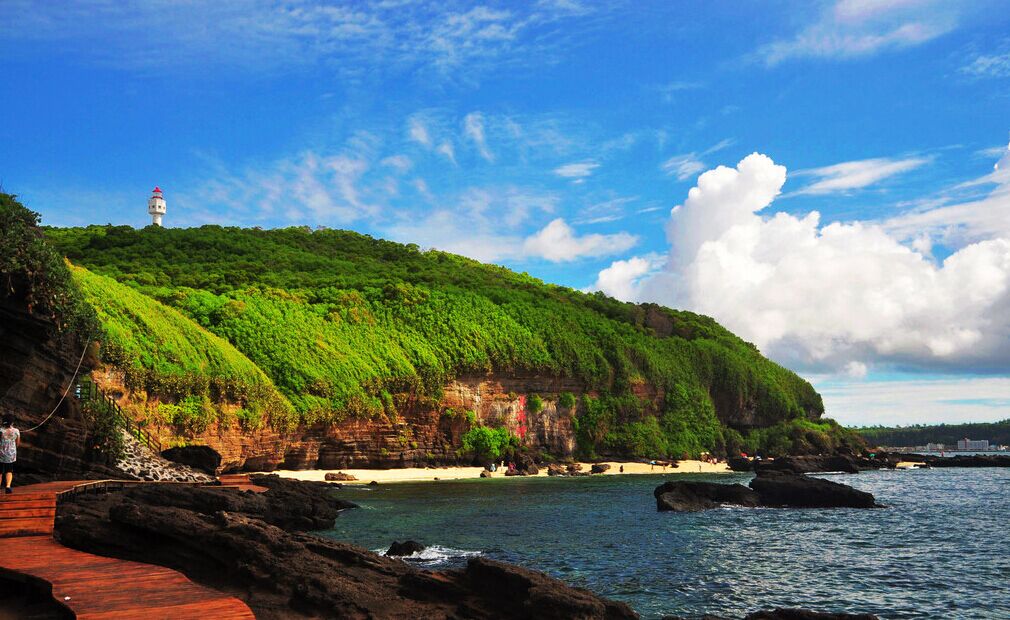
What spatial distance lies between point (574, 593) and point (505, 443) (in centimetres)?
6109

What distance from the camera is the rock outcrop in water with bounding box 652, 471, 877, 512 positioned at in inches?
1531

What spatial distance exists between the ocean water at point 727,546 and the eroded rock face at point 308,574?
4.95 meters

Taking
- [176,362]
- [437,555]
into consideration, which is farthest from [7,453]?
[176,362]

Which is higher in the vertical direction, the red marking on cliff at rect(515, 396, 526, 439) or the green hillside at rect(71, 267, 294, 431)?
the green hillside at rect(71, 267, 294, 431)

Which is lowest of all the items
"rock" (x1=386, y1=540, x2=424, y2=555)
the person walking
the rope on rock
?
"rock" (x1=386, y1=540, x2=424, y2=555)

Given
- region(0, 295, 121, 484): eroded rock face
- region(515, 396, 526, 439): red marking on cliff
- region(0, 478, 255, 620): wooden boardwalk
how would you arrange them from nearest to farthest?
region(0, 478, 255, 620): wooden boardwalk, region(0, 295, 121, 484): eroded rock face, region(515, 396, 526, 439): red marking on cliff

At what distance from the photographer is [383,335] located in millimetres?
72938

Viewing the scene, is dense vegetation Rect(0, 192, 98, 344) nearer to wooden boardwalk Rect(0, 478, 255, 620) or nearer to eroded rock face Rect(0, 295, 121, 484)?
eroded rock face Rect(0, 295, 121, 484)

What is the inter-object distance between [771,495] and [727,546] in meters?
17.5

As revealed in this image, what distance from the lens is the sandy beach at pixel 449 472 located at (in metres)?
54.7

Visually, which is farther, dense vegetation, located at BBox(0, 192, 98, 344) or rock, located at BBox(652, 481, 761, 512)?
rock, located at BBox(652, 481, 761, 512)

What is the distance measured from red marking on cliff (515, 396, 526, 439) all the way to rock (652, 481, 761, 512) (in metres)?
35.6

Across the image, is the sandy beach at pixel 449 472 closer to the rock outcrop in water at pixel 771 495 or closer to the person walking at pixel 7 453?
the rock outcrop in water at pixel 771 495

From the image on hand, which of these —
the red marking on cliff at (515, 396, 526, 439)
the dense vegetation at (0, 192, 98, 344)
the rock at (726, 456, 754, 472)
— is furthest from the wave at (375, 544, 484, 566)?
the rock at (726, 456, 754, 472)
